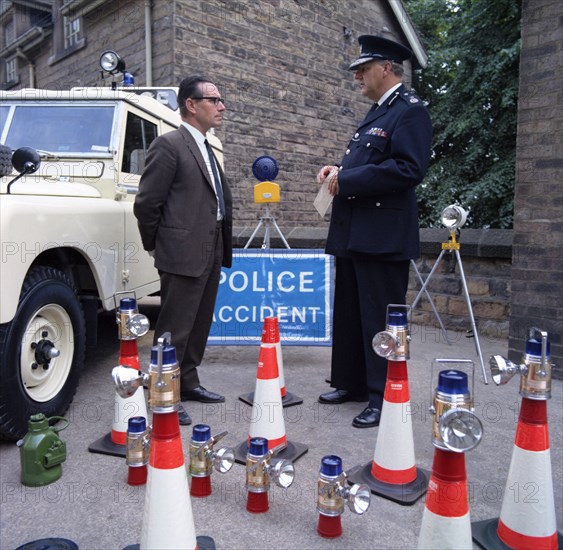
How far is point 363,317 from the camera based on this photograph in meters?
3.23

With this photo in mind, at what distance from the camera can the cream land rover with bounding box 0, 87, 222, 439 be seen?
2.67 metres

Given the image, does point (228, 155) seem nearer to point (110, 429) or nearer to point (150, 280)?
point (150, 280)

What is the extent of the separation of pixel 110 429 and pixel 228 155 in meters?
6.28

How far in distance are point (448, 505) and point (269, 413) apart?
4.03 feet

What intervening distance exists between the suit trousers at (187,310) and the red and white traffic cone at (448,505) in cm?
187

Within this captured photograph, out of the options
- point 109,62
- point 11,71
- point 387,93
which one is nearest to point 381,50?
point 387,93

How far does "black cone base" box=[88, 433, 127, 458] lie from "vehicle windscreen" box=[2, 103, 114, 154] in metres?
2.06

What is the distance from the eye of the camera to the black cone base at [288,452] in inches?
106

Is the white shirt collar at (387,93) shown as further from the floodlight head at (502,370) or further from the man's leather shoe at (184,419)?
the man's leather shoe at (184,419)

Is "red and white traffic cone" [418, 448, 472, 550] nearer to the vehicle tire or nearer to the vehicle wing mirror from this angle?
the vehicle tire

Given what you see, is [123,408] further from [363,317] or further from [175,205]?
[363,317]

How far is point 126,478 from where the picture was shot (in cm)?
250

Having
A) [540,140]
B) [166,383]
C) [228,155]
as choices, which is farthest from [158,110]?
[228,155]

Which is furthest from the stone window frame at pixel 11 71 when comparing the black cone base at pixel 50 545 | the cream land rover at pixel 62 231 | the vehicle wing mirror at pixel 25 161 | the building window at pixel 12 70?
the black cone base at pixel 50 545
